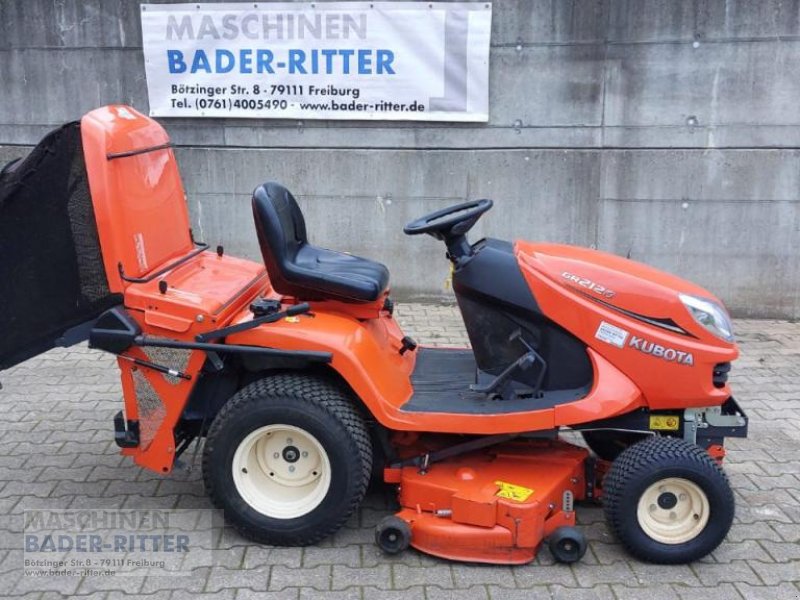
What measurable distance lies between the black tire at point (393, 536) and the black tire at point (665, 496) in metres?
0.80

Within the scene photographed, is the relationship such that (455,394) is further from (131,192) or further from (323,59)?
(323,59)

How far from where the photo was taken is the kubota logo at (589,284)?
316cm

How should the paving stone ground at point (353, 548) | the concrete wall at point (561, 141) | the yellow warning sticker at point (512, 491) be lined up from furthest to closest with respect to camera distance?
the concrete wall at point (561, 141)
the yellow warning sticker at point (512, 491)
the paving stone ground at point (353, 548)

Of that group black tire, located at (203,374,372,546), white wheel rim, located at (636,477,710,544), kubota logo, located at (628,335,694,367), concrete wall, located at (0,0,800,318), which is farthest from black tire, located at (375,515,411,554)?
concrete wall, located at (0,0,800,318)

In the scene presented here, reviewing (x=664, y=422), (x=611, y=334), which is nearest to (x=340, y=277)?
(x=611, y=334)

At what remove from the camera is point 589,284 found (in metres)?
3.18

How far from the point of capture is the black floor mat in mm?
3176

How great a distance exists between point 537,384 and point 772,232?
4.17 meters

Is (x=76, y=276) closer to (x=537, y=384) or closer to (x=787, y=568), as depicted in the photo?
(x=537, y=384)

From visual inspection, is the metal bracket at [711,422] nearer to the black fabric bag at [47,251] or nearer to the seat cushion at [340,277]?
the seat cushion at [340,277]

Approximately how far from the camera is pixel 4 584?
2992 mm

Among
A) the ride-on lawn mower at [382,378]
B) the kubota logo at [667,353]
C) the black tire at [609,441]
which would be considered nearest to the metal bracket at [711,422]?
the ride-on lawn mower at [382,378]

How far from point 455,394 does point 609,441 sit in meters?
0.79

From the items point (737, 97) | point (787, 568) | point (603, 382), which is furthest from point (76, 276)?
point (737, 97)
